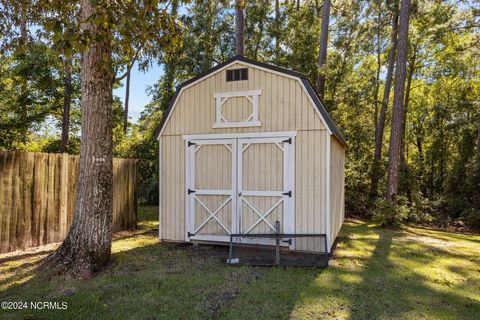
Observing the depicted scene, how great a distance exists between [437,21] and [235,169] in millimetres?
12942

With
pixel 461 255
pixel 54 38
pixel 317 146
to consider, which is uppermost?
pixel 54 38

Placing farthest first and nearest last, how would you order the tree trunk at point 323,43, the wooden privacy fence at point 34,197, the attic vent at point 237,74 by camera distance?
the tree trunk at point 323,43 → the attic vent at point 237,74 → the wooden privacy fence at point 34,197

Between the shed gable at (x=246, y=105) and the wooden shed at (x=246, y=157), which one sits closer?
the wooden shed at (x=246, y=157)

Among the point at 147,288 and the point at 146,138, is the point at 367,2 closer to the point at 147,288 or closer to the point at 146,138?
the point at 146,138

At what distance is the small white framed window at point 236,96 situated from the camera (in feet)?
19.2

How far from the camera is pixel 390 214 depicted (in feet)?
29.9

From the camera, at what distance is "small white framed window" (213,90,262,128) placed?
5867 millimetres

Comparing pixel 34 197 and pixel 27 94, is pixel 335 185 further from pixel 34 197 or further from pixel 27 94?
pixel 27 94

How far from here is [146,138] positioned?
13.9 m

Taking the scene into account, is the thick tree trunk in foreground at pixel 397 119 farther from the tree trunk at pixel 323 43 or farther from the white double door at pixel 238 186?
the white double door at pixel 238 186

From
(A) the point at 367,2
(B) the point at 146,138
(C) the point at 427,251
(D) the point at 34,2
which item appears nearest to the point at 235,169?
(C) the point at 427,251

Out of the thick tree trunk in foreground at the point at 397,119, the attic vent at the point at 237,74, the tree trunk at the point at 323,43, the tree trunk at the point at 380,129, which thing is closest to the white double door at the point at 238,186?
the attic vent at the point at 237,74

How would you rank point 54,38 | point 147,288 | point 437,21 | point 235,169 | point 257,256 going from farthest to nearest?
point 437,21, point 235,169, point 257,256, point 147,288, point 54,38

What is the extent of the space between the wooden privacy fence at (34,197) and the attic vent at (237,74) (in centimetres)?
364
